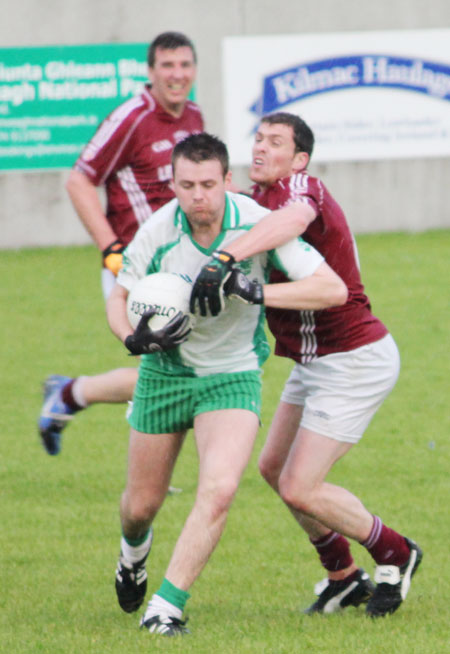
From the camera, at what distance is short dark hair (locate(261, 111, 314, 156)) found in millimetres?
5723

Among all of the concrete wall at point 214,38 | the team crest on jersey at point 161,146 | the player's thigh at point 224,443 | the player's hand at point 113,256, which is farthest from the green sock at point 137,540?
the concrete wall at point 214,38

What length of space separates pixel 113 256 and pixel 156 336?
8.26 ft

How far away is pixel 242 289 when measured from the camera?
16.4 ft

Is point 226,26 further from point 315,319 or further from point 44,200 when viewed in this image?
point 315,319

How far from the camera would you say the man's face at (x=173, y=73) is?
7652 mm

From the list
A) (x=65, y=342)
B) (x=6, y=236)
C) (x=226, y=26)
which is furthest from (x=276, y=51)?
(x=65, y=342)

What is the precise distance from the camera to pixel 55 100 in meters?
18.6

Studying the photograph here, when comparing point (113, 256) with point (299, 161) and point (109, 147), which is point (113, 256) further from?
point (299, 161)

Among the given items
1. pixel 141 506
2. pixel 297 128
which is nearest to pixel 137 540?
pixel 141 506

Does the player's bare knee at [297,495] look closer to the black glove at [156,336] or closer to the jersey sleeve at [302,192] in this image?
the black glove at [156,336]

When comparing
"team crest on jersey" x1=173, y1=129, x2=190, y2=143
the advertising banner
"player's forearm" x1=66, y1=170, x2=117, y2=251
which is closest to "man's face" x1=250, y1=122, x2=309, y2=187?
"player's forearm" x1=66, y1=170, x2=117, y2=251

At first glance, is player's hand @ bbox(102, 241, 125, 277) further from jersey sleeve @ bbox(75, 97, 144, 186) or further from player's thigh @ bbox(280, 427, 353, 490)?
player's thigh @ bbox(280, 427, 353, 490)

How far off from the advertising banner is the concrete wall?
25 cm

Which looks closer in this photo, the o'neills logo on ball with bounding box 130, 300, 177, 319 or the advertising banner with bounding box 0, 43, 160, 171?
the o'neills logo on ball with bounding box 130, 300, 177, 319
